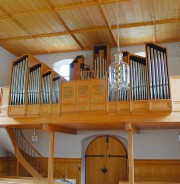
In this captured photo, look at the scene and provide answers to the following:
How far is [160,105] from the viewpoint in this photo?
7668 mm

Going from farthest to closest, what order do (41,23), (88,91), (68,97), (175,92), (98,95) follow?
1. (41,23)
2. (68,97)
3. (88,91)
4. (98,95)
5. (175,92)

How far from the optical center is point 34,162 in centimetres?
1183

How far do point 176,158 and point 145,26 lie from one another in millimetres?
5307

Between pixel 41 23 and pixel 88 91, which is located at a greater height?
pixel 41 23

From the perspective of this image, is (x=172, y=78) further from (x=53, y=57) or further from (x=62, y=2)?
(x=53, y=57)

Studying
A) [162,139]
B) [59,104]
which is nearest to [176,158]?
[162,139]

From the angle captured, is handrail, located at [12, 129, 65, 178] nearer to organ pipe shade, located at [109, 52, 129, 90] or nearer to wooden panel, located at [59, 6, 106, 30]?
wooden panel, located at [59, 6, 106, 30]

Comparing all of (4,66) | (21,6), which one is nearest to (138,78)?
(21,6)

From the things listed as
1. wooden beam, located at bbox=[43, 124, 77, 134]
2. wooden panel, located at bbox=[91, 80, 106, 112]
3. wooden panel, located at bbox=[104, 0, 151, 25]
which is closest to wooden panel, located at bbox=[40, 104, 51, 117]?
wooden beam, located at bbox=[43, 124, 77, 134]

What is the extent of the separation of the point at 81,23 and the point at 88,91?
2683mm

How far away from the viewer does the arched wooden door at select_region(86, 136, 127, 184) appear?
11.3m

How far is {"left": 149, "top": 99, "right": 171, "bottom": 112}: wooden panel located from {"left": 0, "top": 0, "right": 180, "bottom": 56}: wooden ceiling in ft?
10.3

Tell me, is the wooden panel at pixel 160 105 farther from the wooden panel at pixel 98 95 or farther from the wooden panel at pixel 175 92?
the wooden panel at pixel 98 95

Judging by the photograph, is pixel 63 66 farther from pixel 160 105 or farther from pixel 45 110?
pixel 160 105
